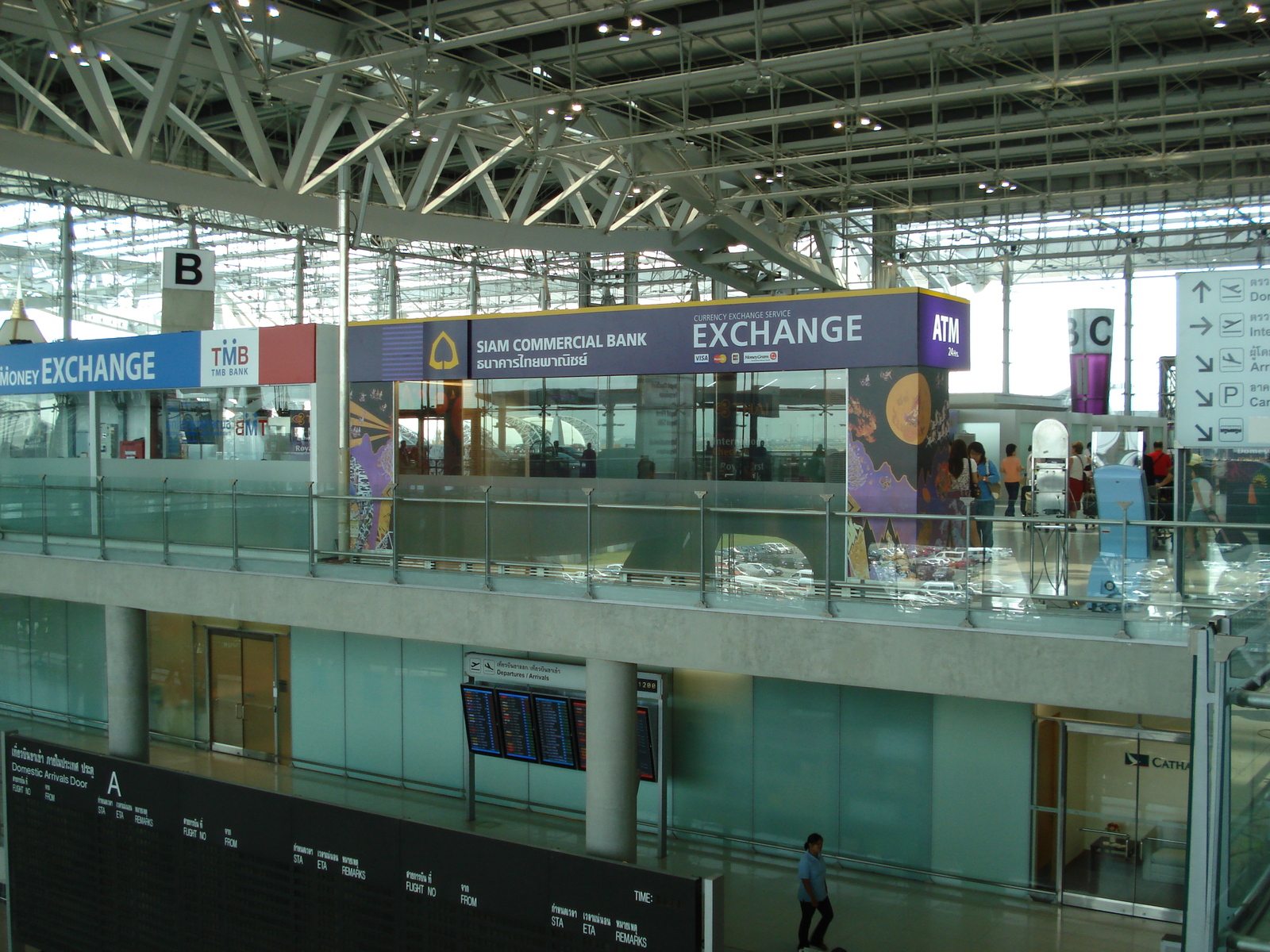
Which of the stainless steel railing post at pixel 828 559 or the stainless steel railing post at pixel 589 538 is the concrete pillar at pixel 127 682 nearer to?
the stainless steel railing post at pixel 589 538

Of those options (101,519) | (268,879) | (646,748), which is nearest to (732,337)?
(646,748)

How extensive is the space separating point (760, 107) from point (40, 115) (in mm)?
16762

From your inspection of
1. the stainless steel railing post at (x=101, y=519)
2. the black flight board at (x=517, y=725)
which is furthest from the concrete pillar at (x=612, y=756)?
the stainless steel railing post at (x=101, y=519)

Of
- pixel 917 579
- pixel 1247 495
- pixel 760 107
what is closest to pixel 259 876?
pixel 917 579

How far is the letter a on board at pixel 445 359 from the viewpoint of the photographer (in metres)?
14.8

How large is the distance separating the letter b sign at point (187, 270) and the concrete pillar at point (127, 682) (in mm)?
7226

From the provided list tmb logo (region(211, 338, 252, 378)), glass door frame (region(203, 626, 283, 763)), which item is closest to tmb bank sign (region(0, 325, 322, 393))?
tmb logo (region(211, 338, 252, 378))

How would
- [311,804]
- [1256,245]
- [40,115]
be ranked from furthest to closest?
[1256,245] → [40,115] → [311,804]

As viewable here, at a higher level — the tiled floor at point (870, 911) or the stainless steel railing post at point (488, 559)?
the stainless steel railing post at point (488, 559)

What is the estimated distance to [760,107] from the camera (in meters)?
21.2

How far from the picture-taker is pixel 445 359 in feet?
48.8

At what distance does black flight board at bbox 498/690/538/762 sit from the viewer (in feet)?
44.0

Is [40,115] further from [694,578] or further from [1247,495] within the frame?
[1247,495]

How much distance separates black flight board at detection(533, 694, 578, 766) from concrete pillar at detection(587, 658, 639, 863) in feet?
9.33
